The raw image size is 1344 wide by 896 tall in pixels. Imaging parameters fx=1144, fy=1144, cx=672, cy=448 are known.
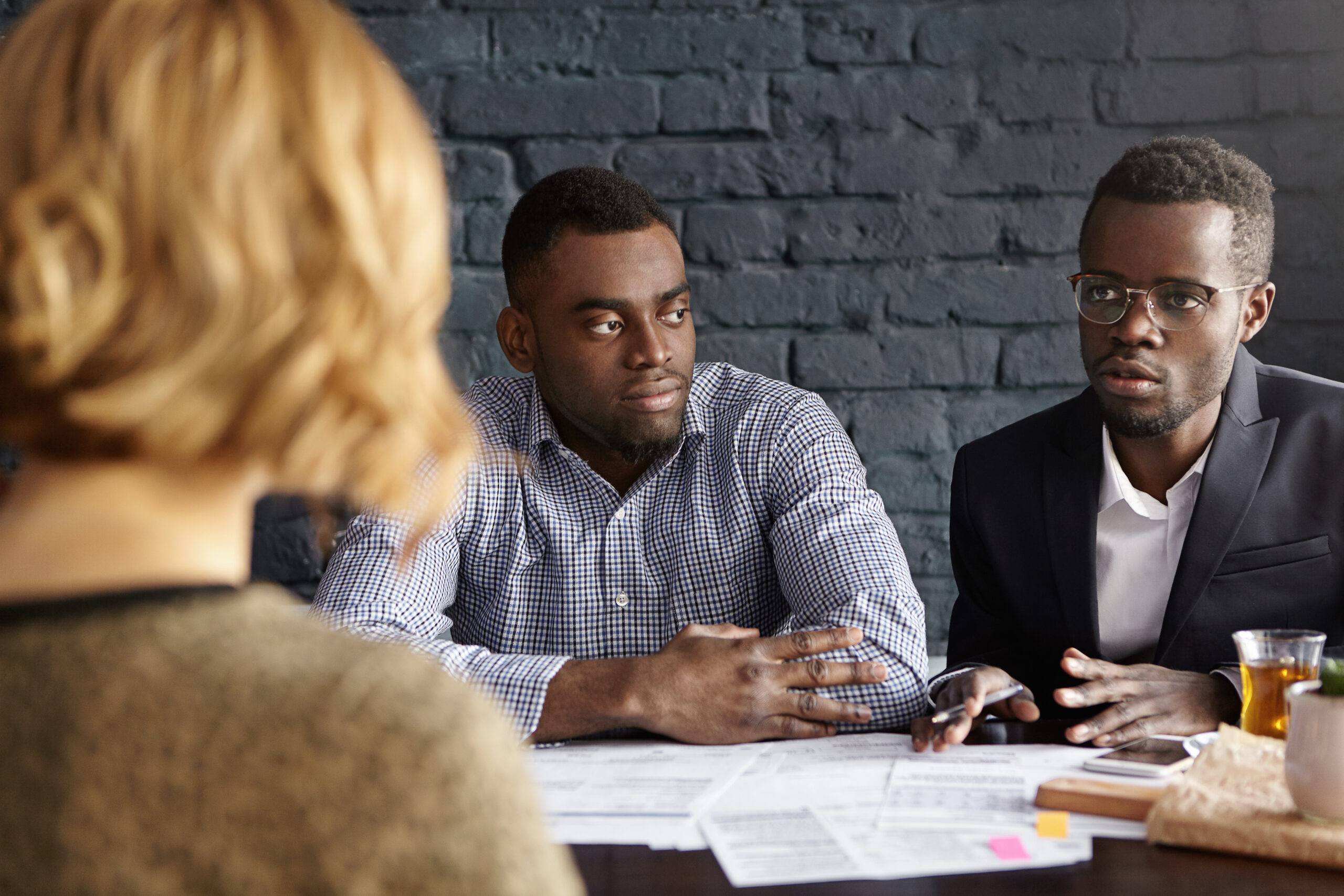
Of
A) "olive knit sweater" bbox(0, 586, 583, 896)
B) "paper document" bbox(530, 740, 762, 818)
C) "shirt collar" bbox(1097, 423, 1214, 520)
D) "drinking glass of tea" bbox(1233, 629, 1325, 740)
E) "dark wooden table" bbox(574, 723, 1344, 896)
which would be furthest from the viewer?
"shirt collar" bbox(1097, 423, 1214, 520)

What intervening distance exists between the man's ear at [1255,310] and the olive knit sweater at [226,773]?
62.7 inches

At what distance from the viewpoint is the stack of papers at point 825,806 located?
93cm

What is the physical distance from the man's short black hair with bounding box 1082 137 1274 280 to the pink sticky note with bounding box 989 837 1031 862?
1036 millimetres

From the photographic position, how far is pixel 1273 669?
A: 3.92 ft

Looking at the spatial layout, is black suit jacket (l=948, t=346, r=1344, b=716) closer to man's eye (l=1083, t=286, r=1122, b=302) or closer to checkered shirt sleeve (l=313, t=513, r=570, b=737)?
man's eye (l=1083, t=286, r=1122, b=302)

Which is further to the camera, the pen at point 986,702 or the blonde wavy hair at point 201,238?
the pen at point 986,702

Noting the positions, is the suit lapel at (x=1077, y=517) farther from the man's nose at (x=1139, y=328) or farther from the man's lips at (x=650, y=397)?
the man's lips at (x=650, y=397)

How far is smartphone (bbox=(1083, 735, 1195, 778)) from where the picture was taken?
1112 millimetres

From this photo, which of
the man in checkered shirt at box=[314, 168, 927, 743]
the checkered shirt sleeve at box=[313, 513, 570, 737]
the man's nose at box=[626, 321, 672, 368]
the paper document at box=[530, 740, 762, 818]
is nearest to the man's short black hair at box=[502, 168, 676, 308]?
the man in checkered shirt at box=[314, 168, 927, 743]

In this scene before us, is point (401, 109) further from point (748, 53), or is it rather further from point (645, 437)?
point (748, 53)

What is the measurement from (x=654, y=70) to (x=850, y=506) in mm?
966

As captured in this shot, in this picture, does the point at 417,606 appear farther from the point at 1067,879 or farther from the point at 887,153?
the point at 887,153

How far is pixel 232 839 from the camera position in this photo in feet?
1.57

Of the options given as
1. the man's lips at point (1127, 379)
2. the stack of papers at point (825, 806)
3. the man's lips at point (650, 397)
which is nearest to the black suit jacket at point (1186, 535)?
the man's lips at point (1127, 379)
